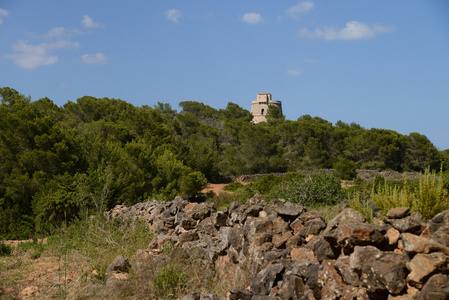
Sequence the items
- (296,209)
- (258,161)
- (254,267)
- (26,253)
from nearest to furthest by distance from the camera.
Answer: (254,267) → (296,209) → (26,253) → (258,161)

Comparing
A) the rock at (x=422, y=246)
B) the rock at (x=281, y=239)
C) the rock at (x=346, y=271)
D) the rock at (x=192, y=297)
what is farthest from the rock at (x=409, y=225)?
the rock at (x=192, y=297)

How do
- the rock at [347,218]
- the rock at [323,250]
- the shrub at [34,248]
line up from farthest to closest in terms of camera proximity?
1. the shrub at [34,248]
2. the rock at [347,218]
3. the rock at [323,250]

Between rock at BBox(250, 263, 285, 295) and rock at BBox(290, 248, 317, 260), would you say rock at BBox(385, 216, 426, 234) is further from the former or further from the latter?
rock at BBox(250, 263, 285, 295)

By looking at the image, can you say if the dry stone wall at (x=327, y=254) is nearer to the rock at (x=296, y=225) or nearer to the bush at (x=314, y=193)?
the rock at (x=296, y=225)

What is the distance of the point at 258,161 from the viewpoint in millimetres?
35219

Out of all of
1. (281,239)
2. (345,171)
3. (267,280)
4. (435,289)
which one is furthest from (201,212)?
(345,171)

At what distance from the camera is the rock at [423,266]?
3.21 meters

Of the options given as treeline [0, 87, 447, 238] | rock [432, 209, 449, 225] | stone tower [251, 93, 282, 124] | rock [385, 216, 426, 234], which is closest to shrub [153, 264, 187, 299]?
rock [385, 216, 426, 234]

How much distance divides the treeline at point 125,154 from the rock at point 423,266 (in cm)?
736

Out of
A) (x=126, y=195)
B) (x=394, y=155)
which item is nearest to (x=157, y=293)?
(x=126, y=195)

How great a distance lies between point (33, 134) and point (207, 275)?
1189 centimetres

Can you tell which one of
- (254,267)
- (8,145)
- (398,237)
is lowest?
(254,267)

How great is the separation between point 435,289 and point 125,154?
1538 centimetres

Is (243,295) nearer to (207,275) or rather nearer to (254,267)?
(254,267)
